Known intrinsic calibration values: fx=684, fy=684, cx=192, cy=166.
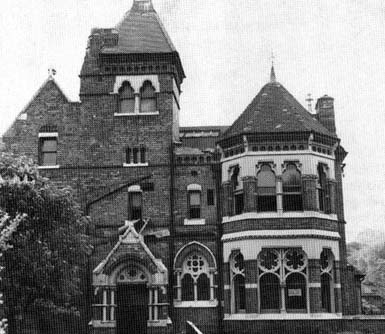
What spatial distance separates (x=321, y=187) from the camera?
29328 mm

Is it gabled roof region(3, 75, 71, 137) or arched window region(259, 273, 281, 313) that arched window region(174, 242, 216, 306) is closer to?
arched window region(259, 273, 281, 313)

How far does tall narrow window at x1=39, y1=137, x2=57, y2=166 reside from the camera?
31422 mm

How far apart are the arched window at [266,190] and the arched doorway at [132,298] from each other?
226 inches

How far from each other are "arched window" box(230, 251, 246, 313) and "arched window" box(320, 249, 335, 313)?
3.28 metres

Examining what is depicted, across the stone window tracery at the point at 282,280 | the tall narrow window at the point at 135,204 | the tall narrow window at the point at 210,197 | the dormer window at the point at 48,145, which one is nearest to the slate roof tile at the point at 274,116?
the tall narrow window at the point at 210,197

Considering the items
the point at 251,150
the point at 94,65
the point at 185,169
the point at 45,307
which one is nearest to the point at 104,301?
the point at 45,307

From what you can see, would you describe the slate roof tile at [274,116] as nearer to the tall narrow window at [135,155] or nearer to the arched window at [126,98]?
the tall narrow window at [135,155]

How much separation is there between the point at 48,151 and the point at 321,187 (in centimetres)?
1245

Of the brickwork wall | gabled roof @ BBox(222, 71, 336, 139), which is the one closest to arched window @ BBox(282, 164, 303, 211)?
gabled roof @ BBox(222, 71, 336, 139)

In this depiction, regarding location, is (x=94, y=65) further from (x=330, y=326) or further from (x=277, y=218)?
(x=330, y=326)

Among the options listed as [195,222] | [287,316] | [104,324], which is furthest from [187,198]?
[287,316]

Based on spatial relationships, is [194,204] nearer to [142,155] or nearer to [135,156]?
[142,155]

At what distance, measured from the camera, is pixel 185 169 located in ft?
100

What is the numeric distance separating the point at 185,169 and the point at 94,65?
6.55 metres
